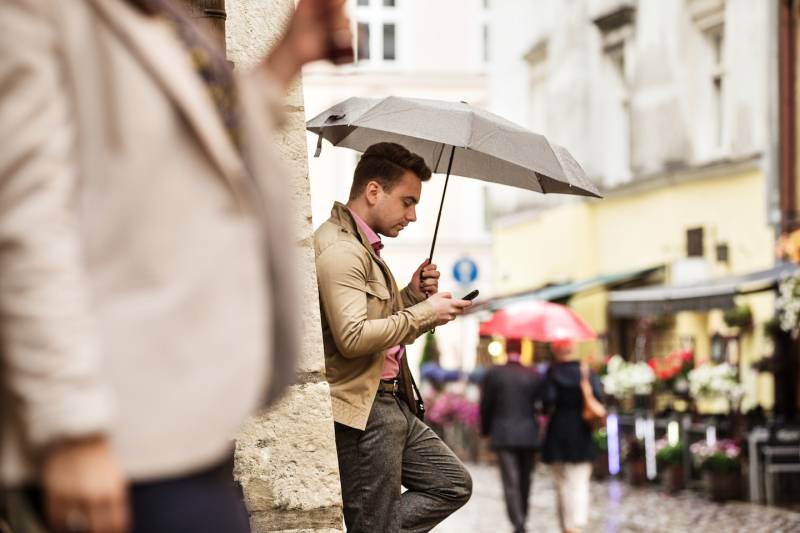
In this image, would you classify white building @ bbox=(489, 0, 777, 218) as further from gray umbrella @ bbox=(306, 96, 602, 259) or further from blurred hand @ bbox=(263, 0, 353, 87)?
blurred hand @ bbox=(263, 0, 353, 87)

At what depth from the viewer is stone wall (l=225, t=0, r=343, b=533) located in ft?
18.0

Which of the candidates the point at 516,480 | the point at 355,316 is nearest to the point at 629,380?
the point at 516,480

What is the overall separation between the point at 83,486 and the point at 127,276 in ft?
0.91

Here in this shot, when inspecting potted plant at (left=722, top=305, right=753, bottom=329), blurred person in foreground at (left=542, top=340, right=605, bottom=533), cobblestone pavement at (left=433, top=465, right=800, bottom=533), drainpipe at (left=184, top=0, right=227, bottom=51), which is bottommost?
cobblestone pavement at (left=433, top=465, right=800, bottom=533)

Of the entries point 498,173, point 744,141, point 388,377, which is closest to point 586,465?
point 498,173

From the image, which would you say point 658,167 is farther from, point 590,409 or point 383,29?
point 383,29

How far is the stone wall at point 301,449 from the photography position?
550cm

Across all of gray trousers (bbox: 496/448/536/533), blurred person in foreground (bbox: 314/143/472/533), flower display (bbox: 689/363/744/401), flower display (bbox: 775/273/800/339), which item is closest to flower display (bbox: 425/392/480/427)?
flower display (bbox: 689/363/744/401)

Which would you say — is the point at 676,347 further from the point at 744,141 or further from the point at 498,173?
the point at 498,173

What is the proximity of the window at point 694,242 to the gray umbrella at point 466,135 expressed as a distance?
16.1m

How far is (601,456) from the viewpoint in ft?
67.3

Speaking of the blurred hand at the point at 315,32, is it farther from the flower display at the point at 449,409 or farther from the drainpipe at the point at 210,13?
the flower display at the point at 449,409

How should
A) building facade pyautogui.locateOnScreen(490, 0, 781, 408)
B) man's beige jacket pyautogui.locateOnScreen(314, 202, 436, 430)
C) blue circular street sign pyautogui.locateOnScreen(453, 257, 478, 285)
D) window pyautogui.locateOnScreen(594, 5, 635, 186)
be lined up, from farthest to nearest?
blue circular street sign pyautogui.locateOnScreen(453, 257, 478, 285) → window pyautogui.locateOnScreen(594, 5, 635, 186) → building facade pyautogui.locateOnScreen(490, 0, 781, 408) → man's beige jacket pyautogui.locateOnScreen(314, 202, 436, 430)

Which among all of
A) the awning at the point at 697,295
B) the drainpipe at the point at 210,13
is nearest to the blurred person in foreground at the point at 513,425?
the awning at the point at 697,295
